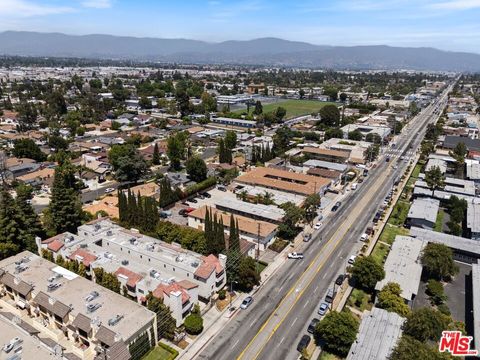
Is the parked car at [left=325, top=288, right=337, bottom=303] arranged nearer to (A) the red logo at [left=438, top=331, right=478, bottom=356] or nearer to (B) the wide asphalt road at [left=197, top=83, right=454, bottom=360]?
(B) the wide asphalt road at [left=197, top=83, right=454, bottom=360]

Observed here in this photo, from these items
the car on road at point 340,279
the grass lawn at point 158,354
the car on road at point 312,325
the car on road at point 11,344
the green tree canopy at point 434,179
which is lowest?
the grass lawn at point 158,354

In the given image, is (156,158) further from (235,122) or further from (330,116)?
(330,116)

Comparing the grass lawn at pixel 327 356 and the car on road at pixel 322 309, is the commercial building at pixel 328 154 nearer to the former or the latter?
the car on road at pixel 322 309

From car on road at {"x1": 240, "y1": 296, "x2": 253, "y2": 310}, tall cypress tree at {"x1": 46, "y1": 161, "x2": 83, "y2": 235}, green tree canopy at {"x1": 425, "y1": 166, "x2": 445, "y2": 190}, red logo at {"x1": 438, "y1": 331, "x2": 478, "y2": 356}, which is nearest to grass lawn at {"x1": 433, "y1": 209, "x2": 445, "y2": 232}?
green tree canopy at {"x1": 425, "y1": 166, "x2": 445, "y2": 190}

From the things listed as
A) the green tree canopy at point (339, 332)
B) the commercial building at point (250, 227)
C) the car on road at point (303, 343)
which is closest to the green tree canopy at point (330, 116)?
the commercial building at point (250, 227)

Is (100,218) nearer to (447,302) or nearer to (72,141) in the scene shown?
(447,302)

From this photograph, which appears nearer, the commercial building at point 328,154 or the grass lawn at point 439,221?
the grass lawn at point 439,221
